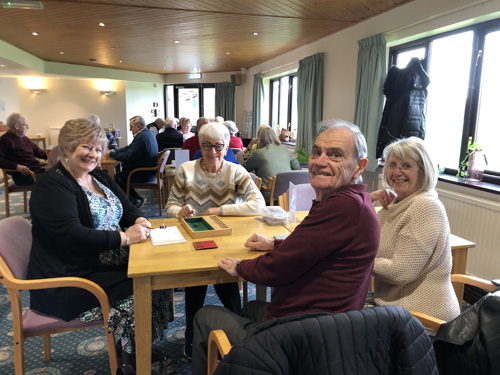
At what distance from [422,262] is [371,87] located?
10.6ft

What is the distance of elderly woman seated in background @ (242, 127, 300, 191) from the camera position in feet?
13.6

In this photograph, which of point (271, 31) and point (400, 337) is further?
point (271, 31)

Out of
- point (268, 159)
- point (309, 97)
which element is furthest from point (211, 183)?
point (309, 97)

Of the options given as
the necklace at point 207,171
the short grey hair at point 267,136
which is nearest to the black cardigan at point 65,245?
the necklace at point 207,171

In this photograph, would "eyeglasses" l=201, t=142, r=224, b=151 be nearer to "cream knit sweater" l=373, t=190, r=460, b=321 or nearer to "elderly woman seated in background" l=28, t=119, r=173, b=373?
"elderly woman seated in background" l=28, t=119, r=173, b=373

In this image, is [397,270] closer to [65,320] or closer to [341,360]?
[341,360]

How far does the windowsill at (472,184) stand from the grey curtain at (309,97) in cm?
236

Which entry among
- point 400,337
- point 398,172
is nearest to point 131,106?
point 398,172

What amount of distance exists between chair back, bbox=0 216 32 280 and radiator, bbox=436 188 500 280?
2.95 meters

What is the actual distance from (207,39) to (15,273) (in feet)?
17.1

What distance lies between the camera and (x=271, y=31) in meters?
5.38

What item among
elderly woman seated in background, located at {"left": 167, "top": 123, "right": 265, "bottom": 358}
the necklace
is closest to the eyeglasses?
elderly woman seated in background, located at {"left": 167, "top": 123, "right": 265, "bottom": 358}

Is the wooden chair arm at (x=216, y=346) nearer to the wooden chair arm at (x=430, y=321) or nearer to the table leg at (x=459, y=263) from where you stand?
the wooden chair arm at (x=430, y=321)

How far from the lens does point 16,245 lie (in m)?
1.68
